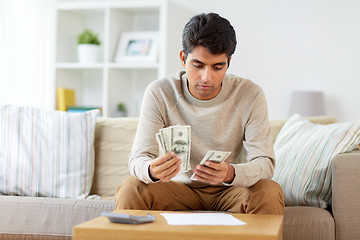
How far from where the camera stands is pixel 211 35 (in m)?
2.15

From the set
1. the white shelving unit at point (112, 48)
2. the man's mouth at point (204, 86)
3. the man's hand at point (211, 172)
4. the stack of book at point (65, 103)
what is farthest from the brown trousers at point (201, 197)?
the stack of book at point (65, 103)

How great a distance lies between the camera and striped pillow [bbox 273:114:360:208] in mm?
2342

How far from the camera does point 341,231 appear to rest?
2.21 meters

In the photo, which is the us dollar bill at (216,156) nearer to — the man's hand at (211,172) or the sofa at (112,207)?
the man's hand at (211,172)

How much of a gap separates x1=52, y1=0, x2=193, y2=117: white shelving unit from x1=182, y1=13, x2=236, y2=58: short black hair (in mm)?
1946

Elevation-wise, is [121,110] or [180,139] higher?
[180,139]

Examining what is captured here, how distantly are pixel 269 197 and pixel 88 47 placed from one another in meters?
2.82

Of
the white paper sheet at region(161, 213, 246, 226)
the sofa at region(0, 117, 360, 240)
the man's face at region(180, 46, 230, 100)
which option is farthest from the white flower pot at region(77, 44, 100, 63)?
the white paper sheet at region(161, 213, 246, 226)

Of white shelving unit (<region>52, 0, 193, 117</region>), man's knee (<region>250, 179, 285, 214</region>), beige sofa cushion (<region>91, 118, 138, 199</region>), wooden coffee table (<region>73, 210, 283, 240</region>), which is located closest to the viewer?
wooden coffee table (<region>73, 210, 283, 240</region>)

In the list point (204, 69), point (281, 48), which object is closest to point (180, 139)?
point (204, 69)

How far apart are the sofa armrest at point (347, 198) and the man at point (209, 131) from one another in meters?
0.30

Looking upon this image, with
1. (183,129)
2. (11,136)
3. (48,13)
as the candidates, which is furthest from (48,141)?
(48,13)

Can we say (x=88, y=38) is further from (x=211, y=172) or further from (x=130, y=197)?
(x=211, y=172)

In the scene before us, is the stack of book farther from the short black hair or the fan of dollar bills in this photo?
the fan of dollar bills
